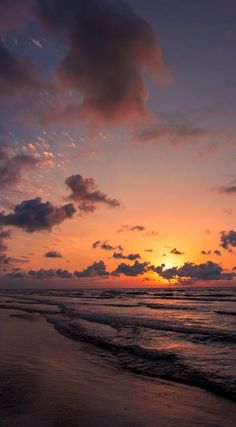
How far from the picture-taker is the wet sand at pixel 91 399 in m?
6.65

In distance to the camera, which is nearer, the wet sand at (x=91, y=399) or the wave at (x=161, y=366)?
the wet sand at (x=91, y=399)

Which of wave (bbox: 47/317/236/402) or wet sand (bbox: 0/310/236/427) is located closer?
wet sand (bbox: 0/310/236/427)

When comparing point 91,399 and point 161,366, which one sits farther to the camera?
point 161,366

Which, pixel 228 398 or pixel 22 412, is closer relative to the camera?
pixel 22 412

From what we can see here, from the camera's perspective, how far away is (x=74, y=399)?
7891 mm

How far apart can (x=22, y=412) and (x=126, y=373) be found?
15.6 feet

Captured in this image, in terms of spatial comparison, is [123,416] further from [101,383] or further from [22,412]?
[101,383]

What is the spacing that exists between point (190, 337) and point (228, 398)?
9.98m

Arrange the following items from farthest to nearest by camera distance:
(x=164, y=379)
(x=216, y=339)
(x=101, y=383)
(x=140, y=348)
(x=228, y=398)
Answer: (x=216, y=339), (x=140, y=348), (x=164, y=379), (x=101, y=383), (x=228, y=398)

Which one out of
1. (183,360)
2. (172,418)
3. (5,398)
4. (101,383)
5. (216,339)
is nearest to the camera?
(172,418)

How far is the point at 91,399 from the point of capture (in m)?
7.98

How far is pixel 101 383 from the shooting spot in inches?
376

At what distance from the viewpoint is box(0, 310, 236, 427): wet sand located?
6.65 meters

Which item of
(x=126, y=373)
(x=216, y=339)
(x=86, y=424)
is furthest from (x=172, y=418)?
(x=216, y=339)
